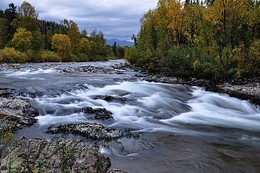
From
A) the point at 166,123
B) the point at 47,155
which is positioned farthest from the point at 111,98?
the point at 47,155

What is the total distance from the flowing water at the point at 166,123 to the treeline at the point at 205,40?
396 centimetres

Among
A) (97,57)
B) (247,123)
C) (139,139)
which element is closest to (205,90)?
(247,123)

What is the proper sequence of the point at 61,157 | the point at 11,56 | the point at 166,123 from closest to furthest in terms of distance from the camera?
the point at 61,157 → the point at 166,123 → the point at 11,56

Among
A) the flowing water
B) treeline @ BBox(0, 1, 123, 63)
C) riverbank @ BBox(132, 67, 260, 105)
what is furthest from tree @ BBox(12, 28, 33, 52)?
the flowing water

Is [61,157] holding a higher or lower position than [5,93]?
higher

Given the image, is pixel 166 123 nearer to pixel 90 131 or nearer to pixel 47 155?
pixel 90 131

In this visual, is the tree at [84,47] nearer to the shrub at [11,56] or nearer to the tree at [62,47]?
the tree at [62,47]

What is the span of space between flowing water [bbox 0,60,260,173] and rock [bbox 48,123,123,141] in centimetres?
34

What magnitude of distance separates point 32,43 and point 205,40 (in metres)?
37.5

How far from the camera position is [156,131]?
1006 cm

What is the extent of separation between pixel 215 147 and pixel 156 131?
2.19 metres

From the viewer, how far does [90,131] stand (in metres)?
8.73

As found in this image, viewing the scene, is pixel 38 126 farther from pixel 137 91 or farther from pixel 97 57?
pixel 97 57

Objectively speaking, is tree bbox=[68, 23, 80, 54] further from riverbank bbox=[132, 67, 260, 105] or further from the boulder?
the boulder
